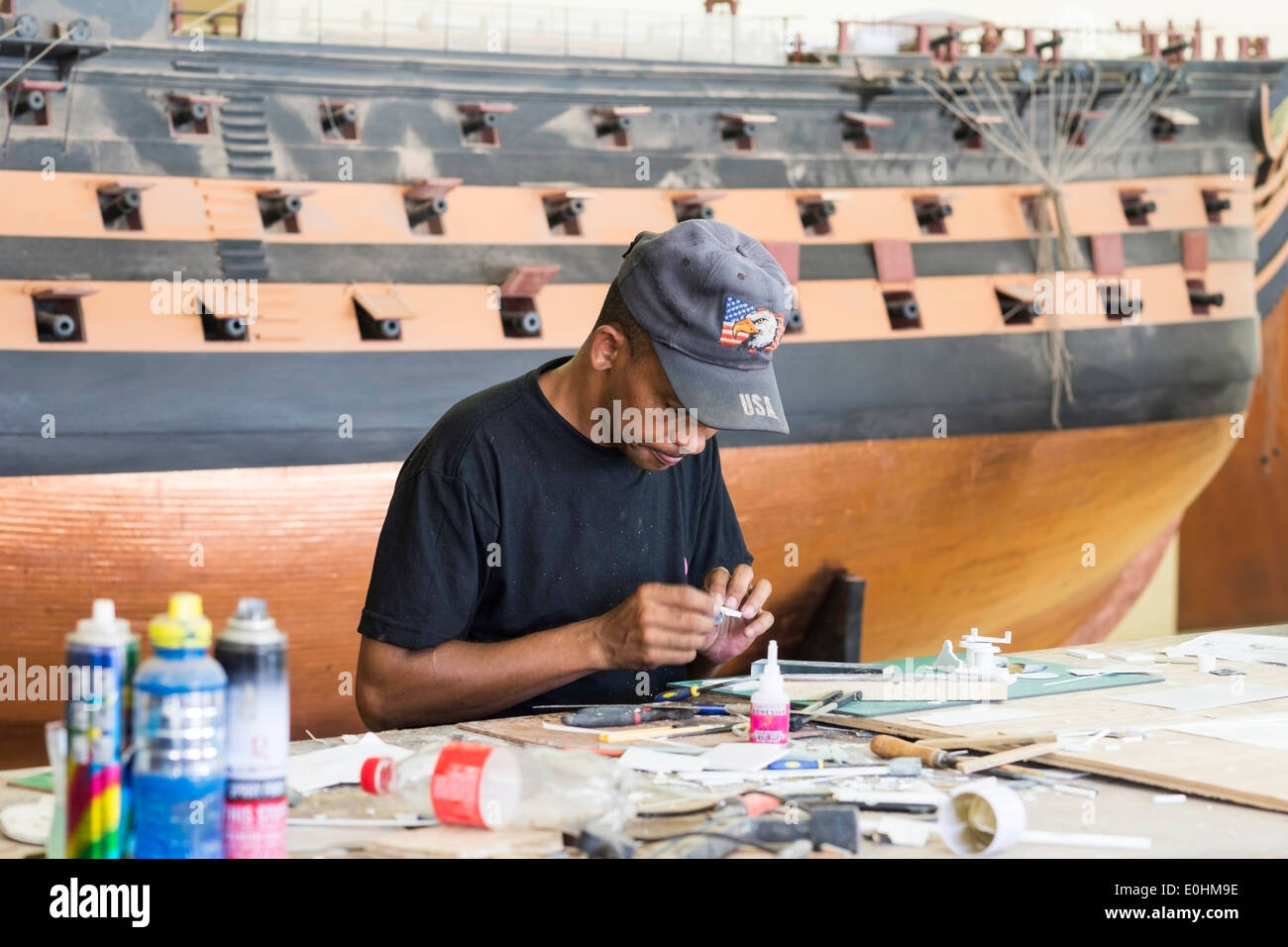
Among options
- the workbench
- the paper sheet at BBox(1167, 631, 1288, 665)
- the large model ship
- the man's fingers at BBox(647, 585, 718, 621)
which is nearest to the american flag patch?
the man's fingers at BBox(647, 585, 718, 621)

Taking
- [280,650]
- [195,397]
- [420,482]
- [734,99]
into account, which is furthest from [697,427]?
[734,99]

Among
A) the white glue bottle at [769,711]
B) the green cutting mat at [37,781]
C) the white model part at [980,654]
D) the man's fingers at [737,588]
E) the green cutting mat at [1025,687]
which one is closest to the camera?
the green cutting mat at [37,781]

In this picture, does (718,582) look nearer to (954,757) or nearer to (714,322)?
(714,322)

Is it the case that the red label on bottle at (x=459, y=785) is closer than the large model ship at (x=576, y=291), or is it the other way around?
the red label on bottle at (x=459, y=785)

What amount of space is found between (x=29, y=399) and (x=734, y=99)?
274cm

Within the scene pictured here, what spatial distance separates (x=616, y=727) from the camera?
80.1 inches

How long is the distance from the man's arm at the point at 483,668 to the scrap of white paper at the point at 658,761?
8.2 inches

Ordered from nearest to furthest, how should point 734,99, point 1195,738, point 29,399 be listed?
point 1195,738, point 29,399, point 734,99

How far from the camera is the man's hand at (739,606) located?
2230 millimetres

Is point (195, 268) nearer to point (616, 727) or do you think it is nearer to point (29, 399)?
point (29, 399)

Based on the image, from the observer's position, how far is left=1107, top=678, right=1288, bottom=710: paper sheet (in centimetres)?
221

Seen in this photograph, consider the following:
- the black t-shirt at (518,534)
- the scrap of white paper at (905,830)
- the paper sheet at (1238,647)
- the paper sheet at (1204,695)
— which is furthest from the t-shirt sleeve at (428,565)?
the paper sheet at (1238,647)

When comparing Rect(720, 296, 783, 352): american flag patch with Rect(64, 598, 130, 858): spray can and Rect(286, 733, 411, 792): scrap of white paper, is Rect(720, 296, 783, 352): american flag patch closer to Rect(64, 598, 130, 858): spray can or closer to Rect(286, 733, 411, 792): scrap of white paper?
Rect(286, 733, 411, 792): scrap of white paper

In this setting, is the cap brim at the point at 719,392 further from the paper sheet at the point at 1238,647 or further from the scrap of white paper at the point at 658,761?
the paper sheet at the point at 1238,647
